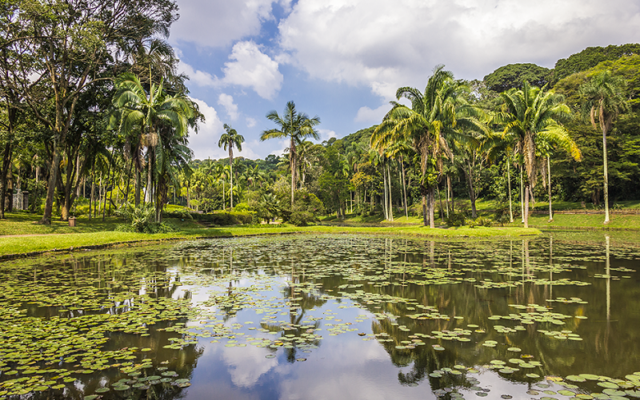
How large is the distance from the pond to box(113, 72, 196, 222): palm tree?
1461 centimetres

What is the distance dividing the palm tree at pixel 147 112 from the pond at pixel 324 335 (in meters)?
14.6

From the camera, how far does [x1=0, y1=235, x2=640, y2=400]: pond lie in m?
3.74

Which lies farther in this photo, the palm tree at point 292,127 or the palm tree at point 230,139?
the palm tree at point 230,139

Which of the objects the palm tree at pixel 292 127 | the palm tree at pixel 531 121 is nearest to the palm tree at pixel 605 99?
the palm tree at pixel 531 121

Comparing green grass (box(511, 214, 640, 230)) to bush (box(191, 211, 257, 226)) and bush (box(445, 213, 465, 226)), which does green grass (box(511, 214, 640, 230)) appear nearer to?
bush (box(445, 213, 465, 226))

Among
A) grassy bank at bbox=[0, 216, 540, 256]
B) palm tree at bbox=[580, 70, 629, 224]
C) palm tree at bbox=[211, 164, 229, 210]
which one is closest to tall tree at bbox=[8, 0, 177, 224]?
grassy bank at bbox=[0, 216, 540, 256]

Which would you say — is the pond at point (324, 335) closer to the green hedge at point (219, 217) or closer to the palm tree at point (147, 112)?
the palm tree at point (147, 112)

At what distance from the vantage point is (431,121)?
25.6m

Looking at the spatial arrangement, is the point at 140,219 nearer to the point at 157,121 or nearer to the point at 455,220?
the point at 157,121

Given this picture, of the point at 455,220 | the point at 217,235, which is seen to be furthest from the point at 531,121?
the point at 217,235

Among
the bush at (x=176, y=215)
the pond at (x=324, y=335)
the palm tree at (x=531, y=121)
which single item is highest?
the palm tree at (x=531, y=121)

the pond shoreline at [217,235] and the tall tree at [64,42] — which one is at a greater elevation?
the tall tree at [64,42]

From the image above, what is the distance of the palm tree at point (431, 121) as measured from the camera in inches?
979

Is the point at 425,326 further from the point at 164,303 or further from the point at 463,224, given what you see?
the point at 463,224
